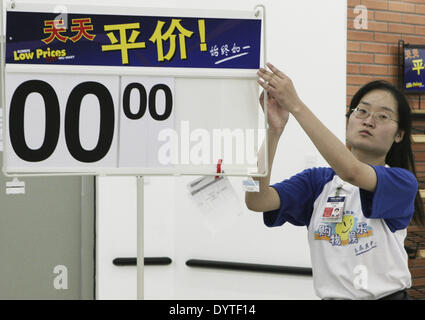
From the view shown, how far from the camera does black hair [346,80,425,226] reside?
1.49 m

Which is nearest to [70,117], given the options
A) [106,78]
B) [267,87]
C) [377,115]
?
[106,78]

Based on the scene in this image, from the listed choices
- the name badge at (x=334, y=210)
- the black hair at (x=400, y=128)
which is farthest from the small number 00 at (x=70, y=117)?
the black hair at (x=400, y=128)

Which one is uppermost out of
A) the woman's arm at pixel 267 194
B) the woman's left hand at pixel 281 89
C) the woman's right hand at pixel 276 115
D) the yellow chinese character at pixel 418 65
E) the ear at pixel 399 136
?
the yellow chinese character at pixel 418 65

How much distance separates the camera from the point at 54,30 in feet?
4.03

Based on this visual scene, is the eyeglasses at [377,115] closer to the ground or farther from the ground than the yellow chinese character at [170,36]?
closer to the ground

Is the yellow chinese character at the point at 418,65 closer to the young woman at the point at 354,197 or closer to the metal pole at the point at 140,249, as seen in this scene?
the young woman at the point at 354,197

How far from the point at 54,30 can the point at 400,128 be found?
115cm

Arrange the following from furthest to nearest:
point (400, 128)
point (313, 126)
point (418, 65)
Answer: point (418, 65) < point (400, 128) < point (313, 126)

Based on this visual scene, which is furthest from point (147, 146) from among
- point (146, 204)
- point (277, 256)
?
point (277, 256)

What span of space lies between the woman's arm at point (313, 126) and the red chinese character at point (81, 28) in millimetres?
497

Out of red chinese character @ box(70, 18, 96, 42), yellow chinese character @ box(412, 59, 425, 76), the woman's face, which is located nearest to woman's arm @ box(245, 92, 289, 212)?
the woman's face

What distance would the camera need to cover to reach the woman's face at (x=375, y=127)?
1.44m

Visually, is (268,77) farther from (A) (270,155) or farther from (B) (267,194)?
(B) (267,194)
